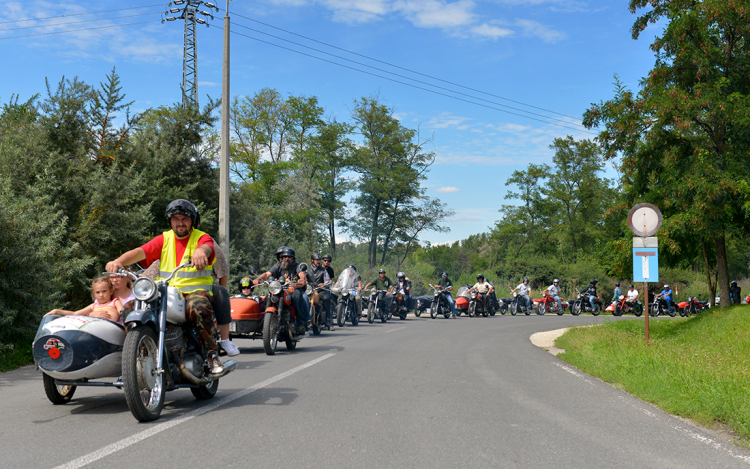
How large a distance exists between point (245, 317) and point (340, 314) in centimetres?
868

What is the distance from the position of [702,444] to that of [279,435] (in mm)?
3493

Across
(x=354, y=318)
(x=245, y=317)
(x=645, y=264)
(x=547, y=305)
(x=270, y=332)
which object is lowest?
(x=547, y=305)

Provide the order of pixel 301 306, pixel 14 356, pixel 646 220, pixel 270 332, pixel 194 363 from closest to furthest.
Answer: pixel 194 363 → pixel 14 356 → pixel 270 332 → pixel 301 306 → pixel 646 220

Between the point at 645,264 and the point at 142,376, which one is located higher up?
the point at 645,264

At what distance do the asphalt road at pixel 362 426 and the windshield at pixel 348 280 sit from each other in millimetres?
10820

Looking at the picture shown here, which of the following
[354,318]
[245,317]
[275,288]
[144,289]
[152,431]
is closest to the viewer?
[152,431]

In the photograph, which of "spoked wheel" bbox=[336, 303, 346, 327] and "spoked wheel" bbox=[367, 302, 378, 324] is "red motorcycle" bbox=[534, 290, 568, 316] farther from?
"spoked wheel" bbox=[336, 303, 346, 327]

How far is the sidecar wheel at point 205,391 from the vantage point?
6355mm

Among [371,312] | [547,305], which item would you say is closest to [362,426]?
[371,312]

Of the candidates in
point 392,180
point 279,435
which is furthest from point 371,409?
point 392,180

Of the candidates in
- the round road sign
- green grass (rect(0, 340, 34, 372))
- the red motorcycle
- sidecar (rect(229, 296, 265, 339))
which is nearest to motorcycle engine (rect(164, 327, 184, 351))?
green grass (rect(0, 340, 34, 372))

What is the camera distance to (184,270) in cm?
607

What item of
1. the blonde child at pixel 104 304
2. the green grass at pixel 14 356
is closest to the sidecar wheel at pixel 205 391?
the blonde child at pixel 104 304

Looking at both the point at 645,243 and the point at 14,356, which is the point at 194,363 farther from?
the point at 645,243
